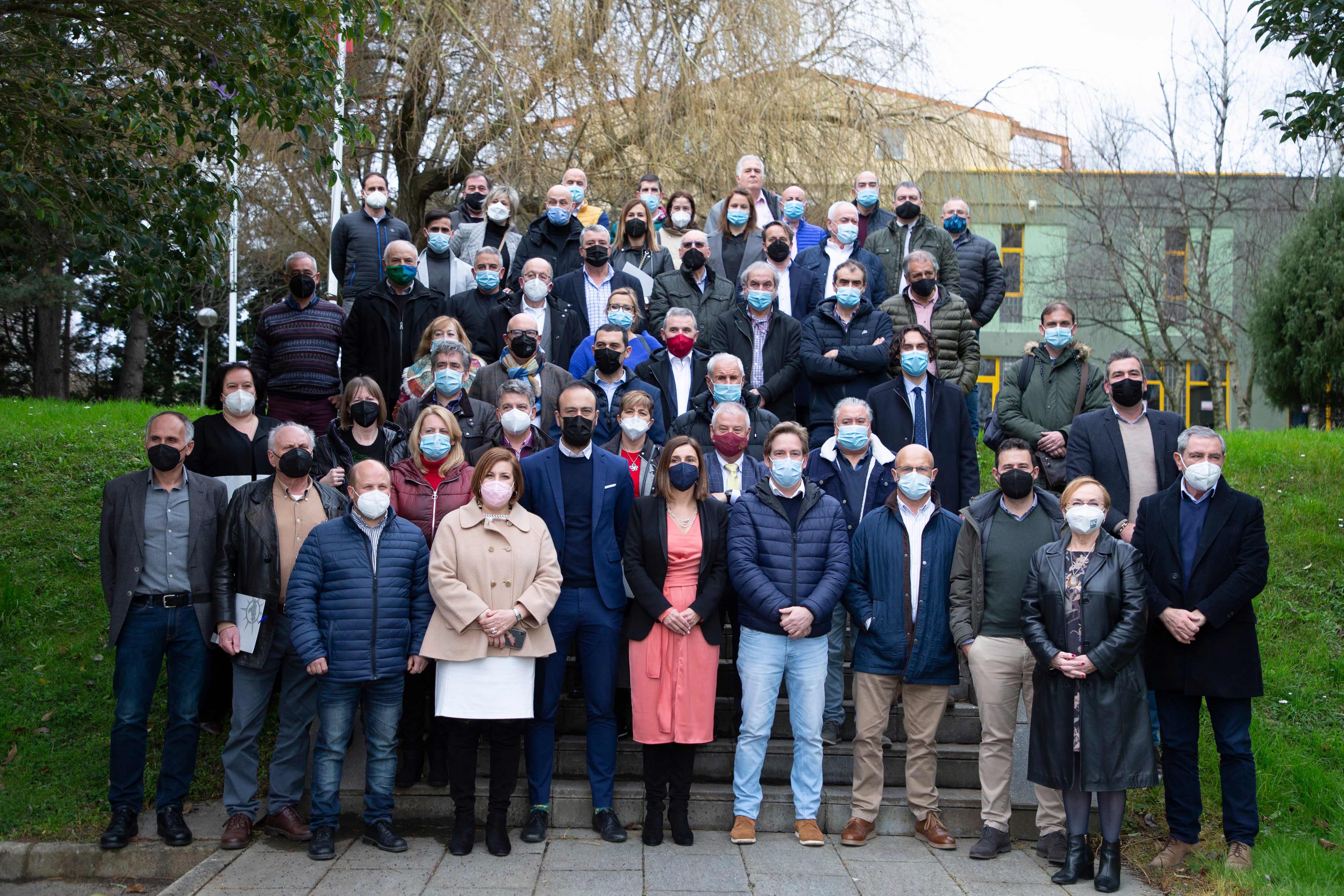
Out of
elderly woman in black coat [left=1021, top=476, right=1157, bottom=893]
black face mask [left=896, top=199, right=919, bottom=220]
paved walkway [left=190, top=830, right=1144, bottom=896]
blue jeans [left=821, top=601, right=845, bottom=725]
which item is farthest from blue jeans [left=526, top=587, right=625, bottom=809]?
black face mask [left=896, top=199, right=919, bottom=220]

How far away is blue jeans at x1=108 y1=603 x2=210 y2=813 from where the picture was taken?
584cm

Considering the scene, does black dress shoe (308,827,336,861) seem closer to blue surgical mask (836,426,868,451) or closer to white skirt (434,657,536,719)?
white skirt (434,657,536,719)

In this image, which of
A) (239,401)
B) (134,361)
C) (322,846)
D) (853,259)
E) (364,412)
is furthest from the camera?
(134,361)

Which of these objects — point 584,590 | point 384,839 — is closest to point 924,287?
point 584,590

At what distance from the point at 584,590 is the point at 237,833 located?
2290 millimetres

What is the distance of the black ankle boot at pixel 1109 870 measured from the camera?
5.36 meters

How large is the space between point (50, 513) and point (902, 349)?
7.95 meters

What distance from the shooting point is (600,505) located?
242 inches

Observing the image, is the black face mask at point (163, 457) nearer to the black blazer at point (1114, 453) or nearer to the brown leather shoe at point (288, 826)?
the brown leather shoe at point (288, 826)

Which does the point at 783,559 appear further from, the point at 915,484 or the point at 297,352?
the point at 297,352

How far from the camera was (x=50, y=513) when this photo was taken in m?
9.89

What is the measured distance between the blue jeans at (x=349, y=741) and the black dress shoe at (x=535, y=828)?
29.7 inches

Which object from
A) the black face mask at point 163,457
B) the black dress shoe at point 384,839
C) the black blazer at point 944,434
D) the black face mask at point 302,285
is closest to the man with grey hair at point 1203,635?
the black blazer at point 944,434

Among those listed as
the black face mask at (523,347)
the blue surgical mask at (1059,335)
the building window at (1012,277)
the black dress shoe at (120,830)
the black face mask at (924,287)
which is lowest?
the black dress shoe at (120,830)
